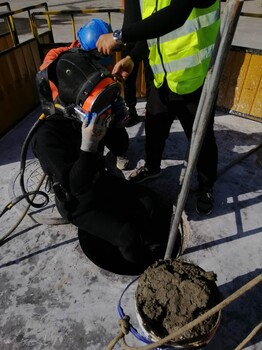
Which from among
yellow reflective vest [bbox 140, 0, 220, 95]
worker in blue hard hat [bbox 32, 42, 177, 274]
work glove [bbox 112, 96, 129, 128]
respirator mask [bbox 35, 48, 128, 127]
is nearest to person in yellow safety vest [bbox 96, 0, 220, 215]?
yellow reflective vest [bbox 140, 0, 220, 95]

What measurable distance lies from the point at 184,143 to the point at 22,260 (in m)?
2.31

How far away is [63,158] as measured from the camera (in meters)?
2.00

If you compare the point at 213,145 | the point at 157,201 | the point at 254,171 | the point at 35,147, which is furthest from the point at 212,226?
the point at 35,147

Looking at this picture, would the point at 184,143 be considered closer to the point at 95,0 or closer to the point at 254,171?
the point at 254,171

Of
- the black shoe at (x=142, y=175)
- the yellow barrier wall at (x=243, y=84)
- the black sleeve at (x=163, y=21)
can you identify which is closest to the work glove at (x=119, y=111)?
the black sleeve at (x=163, y=21)

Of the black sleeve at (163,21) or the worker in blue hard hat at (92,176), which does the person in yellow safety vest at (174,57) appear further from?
the worker in blue hard hat at (92,176)

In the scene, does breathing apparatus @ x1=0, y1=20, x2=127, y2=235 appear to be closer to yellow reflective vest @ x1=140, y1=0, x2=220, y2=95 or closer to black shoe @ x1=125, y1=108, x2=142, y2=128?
yellow reflective vest @ x1=140, y1=0, x2=220, y2=95

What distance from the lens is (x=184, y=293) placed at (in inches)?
64.6

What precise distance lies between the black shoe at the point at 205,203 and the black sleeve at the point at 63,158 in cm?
116

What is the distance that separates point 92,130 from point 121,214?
87 centimetres

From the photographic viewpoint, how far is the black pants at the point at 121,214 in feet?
7.41

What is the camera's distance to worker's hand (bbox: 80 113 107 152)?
1.80 metres

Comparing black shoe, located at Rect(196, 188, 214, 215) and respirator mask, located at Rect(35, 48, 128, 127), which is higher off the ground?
respirator mask, located at Rect(35, 48, 128, 127)

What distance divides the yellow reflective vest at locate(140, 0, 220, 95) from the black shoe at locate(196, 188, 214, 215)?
0.96m
